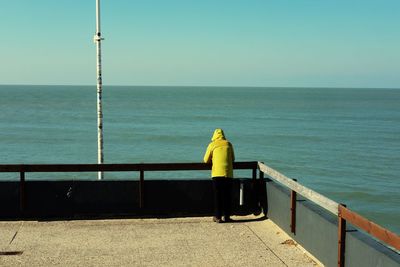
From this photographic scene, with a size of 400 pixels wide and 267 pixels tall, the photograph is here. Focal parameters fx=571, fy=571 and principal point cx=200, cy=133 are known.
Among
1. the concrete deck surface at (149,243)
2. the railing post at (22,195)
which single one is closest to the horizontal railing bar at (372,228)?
the concrete deck surface at (149,243)

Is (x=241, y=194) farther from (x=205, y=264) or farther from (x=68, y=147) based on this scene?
(x=68, y=147)

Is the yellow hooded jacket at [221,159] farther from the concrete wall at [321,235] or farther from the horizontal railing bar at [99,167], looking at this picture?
the concrete wall at [321,235]

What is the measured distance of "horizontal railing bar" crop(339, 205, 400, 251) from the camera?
A: 528cm

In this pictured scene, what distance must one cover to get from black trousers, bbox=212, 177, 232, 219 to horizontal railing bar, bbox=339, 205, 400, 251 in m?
3.00

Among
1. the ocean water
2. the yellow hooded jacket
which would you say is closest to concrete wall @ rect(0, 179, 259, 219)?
the yellow hooded jacket

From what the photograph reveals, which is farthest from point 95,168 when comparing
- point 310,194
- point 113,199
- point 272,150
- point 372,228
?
point 272,150

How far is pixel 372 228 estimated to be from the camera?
5734 millimetres

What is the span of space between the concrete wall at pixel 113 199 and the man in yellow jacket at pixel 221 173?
45cm

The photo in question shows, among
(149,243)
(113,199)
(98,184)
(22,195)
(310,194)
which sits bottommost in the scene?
(149,243)

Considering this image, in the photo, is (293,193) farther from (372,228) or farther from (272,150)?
(272,150)

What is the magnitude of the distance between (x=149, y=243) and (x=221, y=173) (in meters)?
1.79

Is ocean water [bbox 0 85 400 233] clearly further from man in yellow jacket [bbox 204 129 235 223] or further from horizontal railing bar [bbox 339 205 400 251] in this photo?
horizontal railing bar [bbox 339 205 400 251]

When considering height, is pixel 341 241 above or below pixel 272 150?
above

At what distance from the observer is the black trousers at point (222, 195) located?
931 cm
